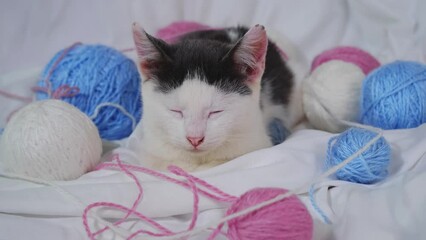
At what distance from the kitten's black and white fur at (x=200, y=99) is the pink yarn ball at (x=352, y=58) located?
0.50m

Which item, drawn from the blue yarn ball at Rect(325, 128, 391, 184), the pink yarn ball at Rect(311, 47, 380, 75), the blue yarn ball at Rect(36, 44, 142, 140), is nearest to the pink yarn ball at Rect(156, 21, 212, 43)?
the blue yarn ball at Rect(36, 44, 142, 140)

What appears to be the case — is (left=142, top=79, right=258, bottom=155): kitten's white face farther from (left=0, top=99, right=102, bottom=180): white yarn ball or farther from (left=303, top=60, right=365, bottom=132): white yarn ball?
(left=303, top=60, right=365, bottom=132): white yarn ball

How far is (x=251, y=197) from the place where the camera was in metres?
0.81

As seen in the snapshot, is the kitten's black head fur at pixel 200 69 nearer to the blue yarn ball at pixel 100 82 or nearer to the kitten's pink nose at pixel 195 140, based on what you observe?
the kitten's pink nose at pixel 195 140

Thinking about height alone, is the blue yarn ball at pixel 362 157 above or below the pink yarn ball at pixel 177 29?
below

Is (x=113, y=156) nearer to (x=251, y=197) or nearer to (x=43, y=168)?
(x=43, y=168)

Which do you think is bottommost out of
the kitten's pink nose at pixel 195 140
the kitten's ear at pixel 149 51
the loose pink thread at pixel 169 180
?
the loose pink thread at pixel 169 180

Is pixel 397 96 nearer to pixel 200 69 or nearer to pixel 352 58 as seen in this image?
pixel 352 58

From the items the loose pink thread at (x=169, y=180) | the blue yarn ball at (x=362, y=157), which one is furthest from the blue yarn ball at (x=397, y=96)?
the loose pink thread at (x=169, y=180)

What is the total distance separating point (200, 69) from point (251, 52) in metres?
0.13

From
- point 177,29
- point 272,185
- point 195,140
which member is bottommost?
point 272,185

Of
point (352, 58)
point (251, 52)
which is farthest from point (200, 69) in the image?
point (352, 58)

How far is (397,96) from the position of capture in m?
1.21

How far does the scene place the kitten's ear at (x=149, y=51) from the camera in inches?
40.2
